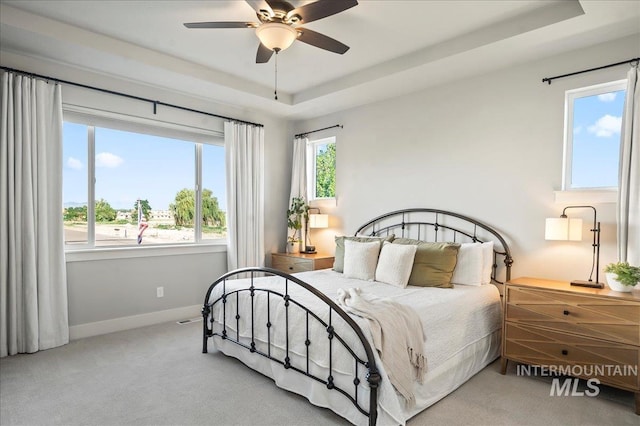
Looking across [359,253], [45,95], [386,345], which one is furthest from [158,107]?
[386,345]

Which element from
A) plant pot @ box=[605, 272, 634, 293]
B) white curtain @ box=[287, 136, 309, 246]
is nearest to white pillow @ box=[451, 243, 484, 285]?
plant pot @ box=[605, 272, 634, 293]

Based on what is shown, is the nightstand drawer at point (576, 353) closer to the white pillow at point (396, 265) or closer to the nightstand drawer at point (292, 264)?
→ the white pillow at point (396, 265)

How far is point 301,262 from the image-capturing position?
4922mm

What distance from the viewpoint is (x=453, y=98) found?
4070 mm

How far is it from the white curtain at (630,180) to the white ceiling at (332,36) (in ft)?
1.87

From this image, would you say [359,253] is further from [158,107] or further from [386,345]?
[158,107]

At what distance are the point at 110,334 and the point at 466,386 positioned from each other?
3.62 metres

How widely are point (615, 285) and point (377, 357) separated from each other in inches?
77.3

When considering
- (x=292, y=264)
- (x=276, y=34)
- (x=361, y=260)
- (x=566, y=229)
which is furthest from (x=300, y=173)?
(x=566, y=229)

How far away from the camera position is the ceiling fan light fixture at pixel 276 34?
2627 mm

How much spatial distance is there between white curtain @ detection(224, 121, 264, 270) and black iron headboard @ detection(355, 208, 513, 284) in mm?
1490

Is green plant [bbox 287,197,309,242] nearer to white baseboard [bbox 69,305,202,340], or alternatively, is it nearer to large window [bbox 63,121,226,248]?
large window [bbox 63,121,226,248]

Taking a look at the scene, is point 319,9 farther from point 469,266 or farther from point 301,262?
point 301,262

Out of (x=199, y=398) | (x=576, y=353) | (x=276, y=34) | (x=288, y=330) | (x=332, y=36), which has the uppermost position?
(x=332, y=36)
